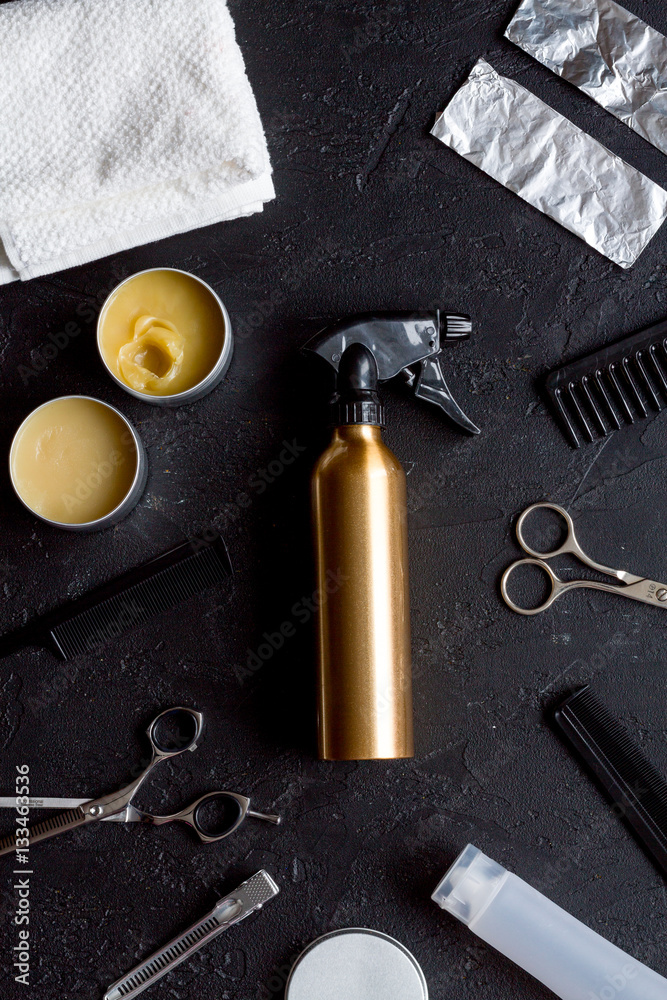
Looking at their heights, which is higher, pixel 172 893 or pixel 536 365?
pixel 536 365

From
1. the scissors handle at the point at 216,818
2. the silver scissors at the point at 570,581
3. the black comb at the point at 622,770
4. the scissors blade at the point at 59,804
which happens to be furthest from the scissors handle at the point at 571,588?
the scissors blade at the point at 59,804

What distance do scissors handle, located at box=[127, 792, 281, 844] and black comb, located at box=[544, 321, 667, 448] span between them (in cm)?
66

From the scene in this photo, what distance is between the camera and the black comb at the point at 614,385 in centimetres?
97

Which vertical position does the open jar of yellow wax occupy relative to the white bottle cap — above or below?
above

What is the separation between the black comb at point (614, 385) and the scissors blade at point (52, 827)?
82 centimetres

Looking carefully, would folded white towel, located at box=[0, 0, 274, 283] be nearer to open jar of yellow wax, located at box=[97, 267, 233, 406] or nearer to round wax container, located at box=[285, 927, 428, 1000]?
open jar of yellow wax, located at box=[97, 267, 233, 406]

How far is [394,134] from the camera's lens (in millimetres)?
1003

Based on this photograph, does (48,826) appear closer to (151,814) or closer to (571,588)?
(151,814)

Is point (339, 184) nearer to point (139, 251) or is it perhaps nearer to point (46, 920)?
point (139, 251)

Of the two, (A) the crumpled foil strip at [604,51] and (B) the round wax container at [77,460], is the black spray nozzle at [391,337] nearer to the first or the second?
(B) the round wax container at [77,460]

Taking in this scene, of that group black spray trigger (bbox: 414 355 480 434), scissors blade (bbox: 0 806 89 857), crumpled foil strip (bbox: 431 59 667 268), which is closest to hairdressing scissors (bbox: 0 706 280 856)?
scissors blade (bbox: 0 806 89 857)

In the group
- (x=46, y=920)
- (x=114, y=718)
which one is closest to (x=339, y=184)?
(x=114, y=718)

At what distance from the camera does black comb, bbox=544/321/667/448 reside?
97 centimetres

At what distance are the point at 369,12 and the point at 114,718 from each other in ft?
3.41
